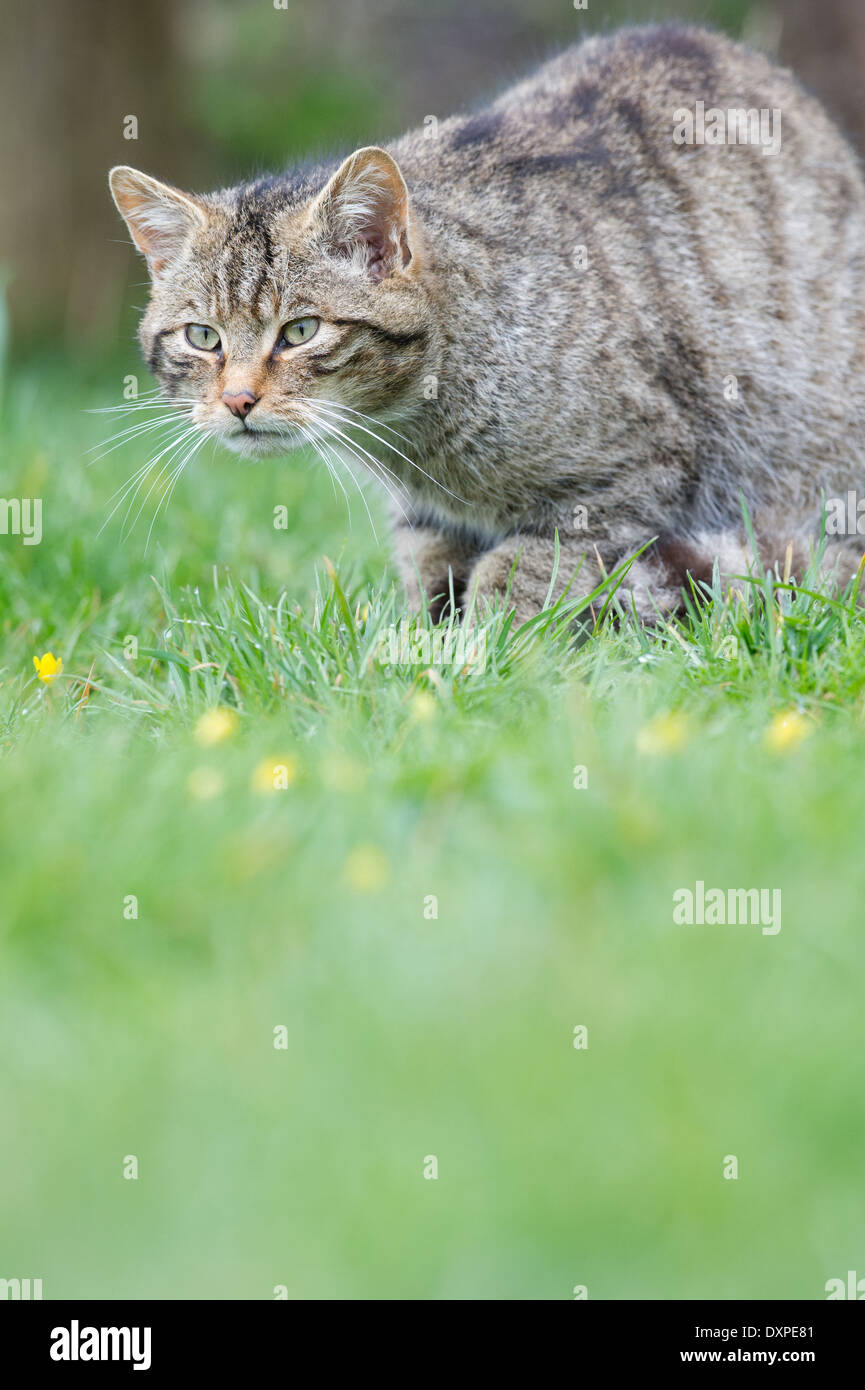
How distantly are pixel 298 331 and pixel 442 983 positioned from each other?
2087mm

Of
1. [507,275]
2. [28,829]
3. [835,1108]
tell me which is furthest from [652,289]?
[835,1108]

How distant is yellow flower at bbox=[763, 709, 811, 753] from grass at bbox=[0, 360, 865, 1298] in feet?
0.04

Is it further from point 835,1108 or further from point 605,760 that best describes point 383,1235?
point 605,760

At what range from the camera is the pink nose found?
3.38 metres

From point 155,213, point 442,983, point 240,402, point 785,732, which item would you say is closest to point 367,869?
point 442,983

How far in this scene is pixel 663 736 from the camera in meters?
2.43

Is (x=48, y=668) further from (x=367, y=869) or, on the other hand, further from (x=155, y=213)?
(x=367, y=869)

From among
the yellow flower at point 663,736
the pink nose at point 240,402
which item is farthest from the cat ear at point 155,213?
the yellow flower at point 663,736

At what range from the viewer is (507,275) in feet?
12.0

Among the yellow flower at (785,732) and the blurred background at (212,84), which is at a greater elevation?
the blurred background at (212,84)

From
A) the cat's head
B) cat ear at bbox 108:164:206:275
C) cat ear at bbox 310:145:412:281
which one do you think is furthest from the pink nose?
cat ear at bbox 108:164:206:275

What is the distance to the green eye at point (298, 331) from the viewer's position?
3.45 meters

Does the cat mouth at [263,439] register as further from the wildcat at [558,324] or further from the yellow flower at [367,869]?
the yellow flower at [367,869]

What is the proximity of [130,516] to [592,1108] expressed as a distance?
3.60 m
